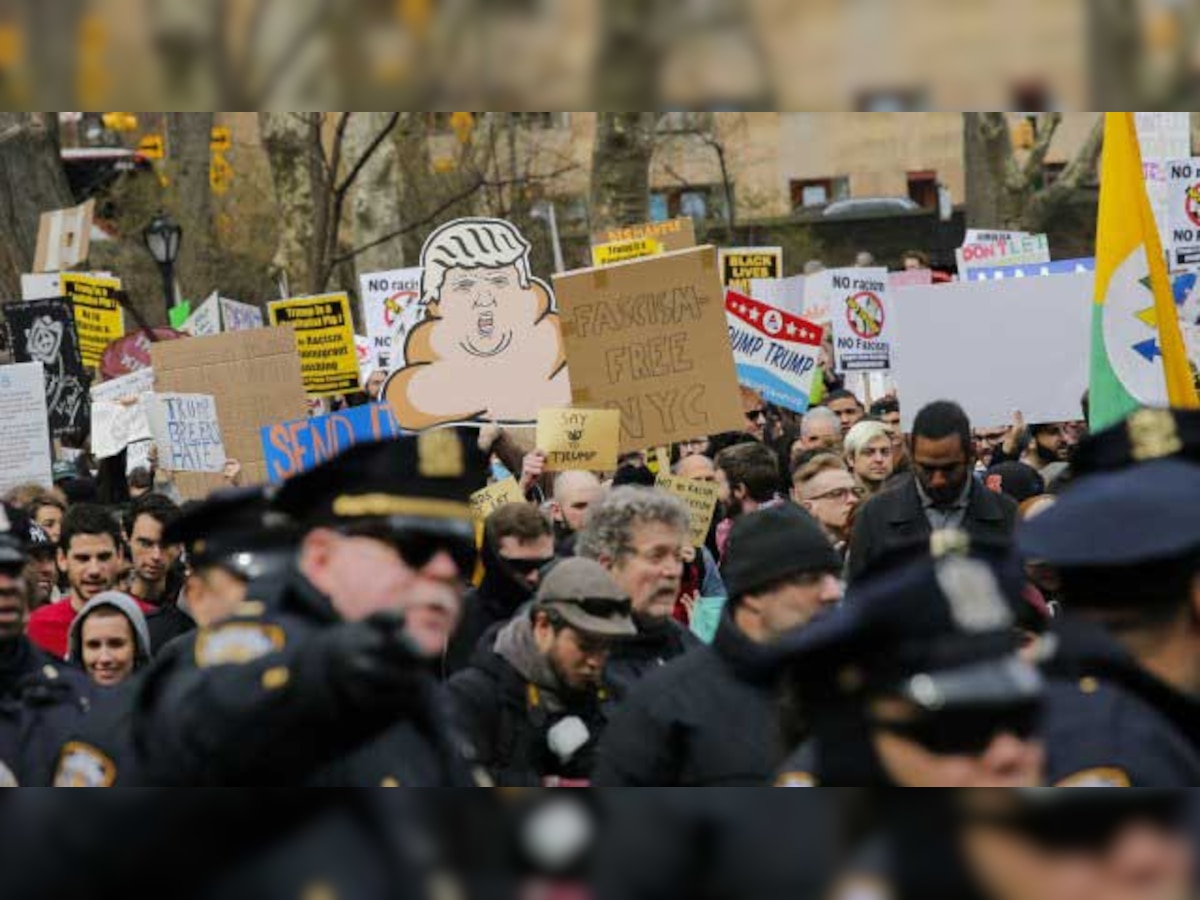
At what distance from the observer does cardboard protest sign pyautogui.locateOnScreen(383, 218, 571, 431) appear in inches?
417

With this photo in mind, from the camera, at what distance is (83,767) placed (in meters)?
3.25

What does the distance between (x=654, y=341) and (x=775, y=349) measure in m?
4.61

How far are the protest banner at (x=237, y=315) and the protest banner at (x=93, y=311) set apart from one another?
120 cm

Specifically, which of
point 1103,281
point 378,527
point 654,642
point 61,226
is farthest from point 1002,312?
point 61,226

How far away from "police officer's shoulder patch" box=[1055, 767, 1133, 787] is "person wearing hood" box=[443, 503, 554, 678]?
4.53 m

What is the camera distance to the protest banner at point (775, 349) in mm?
14617

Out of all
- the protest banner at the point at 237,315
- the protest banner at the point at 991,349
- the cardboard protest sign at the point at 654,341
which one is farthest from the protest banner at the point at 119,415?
the protest banner at the point at 991,349

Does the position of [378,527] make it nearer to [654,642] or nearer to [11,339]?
[654,642]

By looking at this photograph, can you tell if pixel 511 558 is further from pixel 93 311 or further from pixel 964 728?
pixel 93 311

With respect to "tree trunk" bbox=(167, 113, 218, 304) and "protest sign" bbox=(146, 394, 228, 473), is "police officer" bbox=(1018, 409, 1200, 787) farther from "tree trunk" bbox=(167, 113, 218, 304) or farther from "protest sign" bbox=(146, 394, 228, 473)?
"tree trunk" bbox=(167, 113, 218, 304)

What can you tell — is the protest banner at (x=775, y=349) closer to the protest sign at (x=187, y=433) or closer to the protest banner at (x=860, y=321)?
the protest banner at (x=860, y=321)

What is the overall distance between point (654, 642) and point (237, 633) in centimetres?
333

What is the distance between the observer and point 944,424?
27.0 ft

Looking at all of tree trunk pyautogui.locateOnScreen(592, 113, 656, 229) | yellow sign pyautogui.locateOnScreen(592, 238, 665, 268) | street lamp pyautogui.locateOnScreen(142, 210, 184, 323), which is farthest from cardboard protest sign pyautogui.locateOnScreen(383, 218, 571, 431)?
tree trunk pyautogui.locateOnScreen(592, 113, 656, 229)
